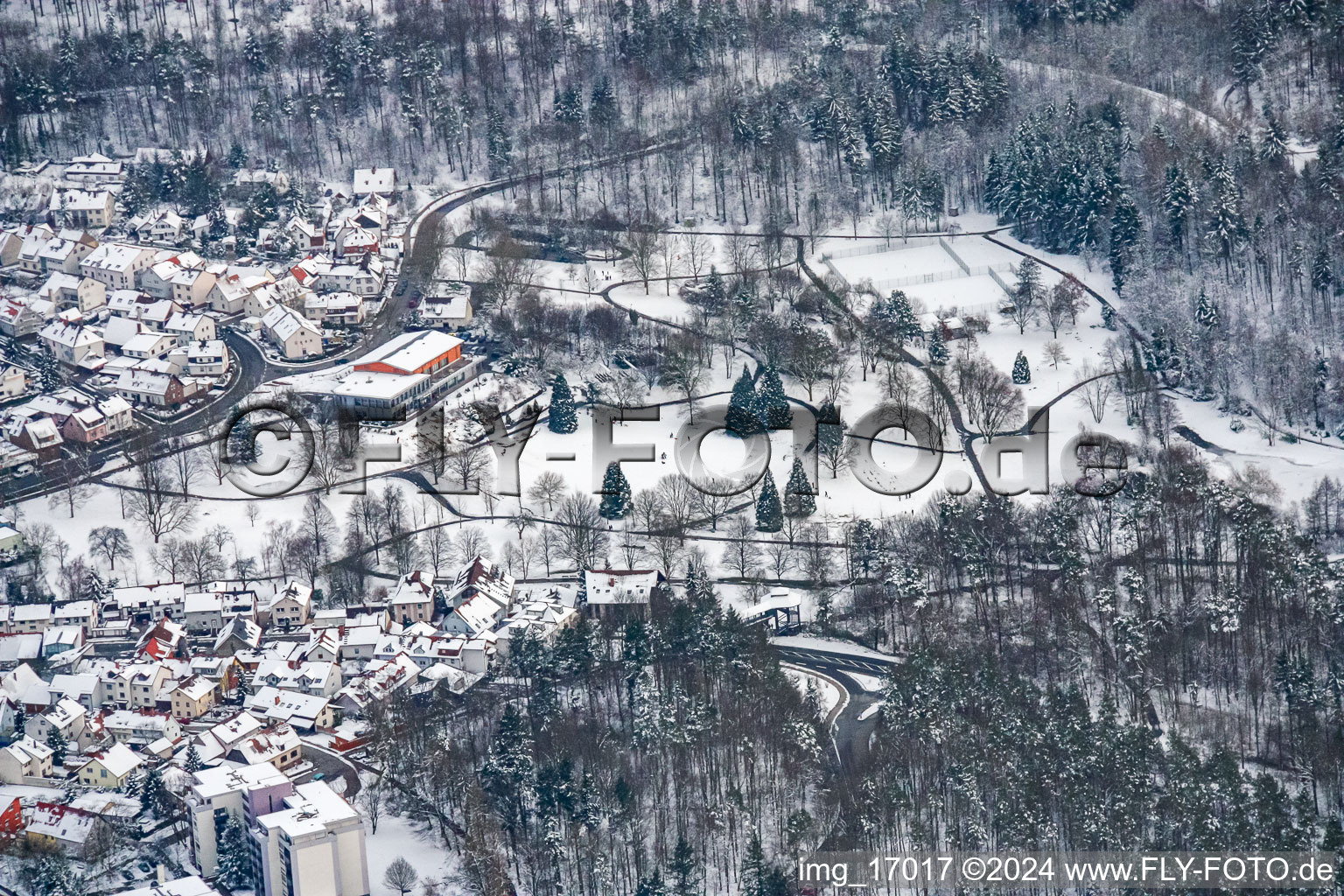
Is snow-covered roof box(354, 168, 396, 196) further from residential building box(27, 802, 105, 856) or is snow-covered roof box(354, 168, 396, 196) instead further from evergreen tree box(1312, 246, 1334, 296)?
residential building box(27, 802, 105, 856)

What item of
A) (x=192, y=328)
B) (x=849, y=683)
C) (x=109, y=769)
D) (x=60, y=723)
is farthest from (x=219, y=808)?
→ (x=192, y=328)

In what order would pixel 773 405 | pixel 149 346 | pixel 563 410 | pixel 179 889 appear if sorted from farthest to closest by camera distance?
1. pixel 149 346
2. pixel 563 410
3. pixel 773 405
4. pixel 179 889

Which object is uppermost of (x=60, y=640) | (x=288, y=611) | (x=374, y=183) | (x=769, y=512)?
(x=374, y=183)

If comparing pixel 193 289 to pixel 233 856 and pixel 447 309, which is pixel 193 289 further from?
pixel 233 856

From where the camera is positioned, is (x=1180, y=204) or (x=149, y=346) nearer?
(x=1180, y=204)

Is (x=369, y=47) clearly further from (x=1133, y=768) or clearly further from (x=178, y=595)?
(x=1133, y=768)

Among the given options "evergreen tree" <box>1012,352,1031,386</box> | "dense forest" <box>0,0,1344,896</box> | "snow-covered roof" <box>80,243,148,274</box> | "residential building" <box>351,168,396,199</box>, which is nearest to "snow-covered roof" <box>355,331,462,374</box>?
"dense forest" <box>0,0,1344,896</box>

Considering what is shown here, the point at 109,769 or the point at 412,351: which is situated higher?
the point at 412,351
